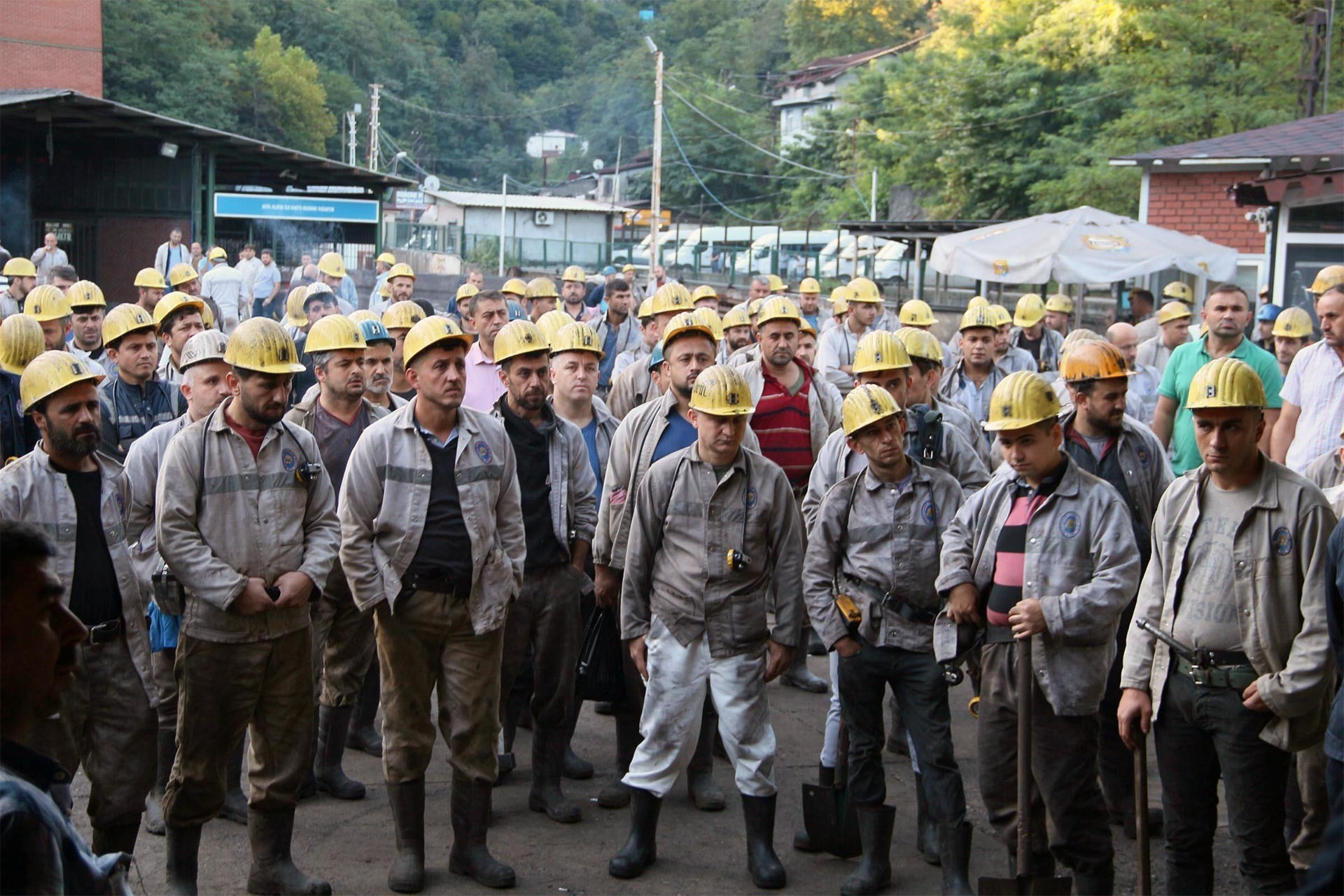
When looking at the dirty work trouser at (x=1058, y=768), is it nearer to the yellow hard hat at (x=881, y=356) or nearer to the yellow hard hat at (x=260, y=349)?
the yellow hard hat at (x=881, y=356)

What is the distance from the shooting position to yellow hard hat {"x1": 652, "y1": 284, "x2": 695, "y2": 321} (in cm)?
914

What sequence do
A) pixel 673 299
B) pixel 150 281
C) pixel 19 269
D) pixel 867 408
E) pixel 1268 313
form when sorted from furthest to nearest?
1. pixel 1268 313
2. pixel 150 281
3. pixel 19 269
4. pixel 673 299
5. pixel 867 408

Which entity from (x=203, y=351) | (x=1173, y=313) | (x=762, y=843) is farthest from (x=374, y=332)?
(x=1173, y=313)

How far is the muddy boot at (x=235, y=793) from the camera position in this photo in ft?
20.5

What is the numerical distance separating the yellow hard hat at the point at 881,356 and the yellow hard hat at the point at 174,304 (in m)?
4.22

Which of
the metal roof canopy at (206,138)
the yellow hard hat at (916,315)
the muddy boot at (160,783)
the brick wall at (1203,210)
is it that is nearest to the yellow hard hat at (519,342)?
the muddy boot at (160,783)

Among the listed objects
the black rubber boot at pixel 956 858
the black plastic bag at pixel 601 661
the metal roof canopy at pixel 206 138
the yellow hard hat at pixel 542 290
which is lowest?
the black rubber boot at pixel 956 858

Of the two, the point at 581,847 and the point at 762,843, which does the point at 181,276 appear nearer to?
the point at 581,847

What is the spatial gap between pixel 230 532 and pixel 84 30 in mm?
35787

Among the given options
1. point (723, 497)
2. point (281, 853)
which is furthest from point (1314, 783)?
point (281, 853)

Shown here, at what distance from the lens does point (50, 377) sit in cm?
497

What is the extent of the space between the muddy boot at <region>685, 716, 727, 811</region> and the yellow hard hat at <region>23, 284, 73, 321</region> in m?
5.10

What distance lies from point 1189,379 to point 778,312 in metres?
2.59

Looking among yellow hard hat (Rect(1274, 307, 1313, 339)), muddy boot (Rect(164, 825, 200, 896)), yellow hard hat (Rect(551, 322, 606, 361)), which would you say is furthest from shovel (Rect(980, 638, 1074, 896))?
yellow hard hat (Rect(1274, 307, 1313, 339))
